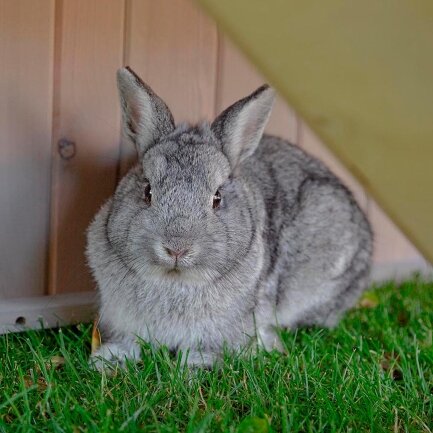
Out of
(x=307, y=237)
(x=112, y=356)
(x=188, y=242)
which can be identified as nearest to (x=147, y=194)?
(x=188, y=242)

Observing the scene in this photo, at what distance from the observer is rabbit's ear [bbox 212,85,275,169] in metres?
3.12

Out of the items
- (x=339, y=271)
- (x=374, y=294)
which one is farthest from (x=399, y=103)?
(x=374, y=294)

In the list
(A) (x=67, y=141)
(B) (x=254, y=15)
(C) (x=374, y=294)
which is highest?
(B) (x=254, y=15)

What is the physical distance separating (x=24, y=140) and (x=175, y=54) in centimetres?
83

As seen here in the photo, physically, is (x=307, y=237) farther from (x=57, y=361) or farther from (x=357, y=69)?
(x=357, y=69)

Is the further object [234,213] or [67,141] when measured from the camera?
[67,141]

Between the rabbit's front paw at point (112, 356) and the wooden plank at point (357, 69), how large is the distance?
119 centimetres

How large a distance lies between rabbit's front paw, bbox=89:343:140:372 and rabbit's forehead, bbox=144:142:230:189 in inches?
26.0

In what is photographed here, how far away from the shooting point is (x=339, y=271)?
3.81 metres

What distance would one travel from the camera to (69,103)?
3324 millimetres

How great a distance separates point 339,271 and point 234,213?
3.17ft

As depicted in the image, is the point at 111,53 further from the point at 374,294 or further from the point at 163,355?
the point at 374,294

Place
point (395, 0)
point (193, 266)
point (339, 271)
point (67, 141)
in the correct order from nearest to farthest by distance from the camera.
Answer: point (395, 0)
point (193, 266)
point (67, 141)
point (339, 271)

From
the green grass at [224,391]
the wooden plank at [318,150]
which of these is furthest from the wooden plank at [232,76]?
the green grass at [224,391]
